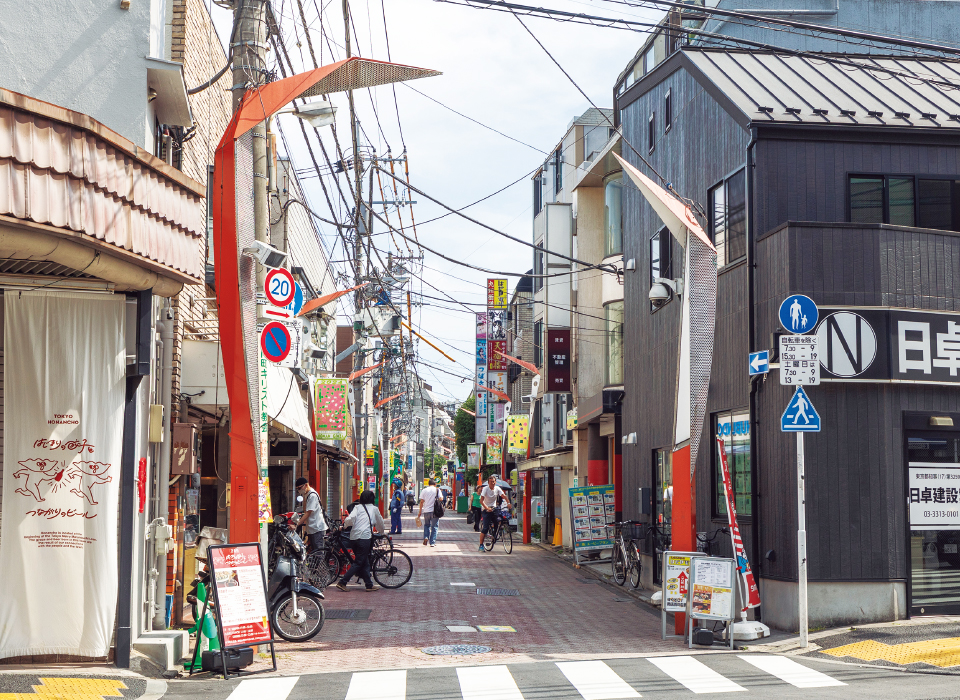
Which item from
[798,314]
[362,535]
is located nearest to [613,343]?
[362,535]

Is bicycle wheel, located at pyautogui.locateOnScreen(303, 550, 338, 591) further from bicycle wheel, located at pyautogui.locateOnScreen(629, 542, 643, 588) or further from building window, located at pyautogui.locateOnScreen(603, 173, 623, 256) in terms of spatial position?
building window, located at pyautogui.locateOnScreen(603, 173, 623, 256)

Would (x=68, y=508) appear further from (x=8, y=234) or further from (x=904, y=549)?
(x=904, y=549)

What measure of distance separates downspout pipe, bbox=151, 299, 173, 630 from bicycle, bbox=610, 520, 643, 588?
32.4 ft

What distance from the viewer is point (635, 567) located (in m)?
18.9

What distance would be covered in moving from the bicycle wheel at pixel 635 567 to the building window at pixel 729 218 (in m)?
6.41

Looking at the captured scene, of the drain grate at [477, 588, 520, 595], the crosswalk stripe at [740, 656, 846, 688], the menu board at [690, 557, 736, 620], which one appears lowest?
the drain grate at [477, 588, 520, 595]

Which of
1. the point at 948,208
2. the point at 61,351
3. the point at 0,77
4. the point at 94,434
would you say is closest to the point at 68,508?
the point at 94,434

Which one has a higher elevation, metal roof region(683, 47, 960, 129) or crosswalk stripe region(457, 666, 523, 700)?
metal roof region(683, 47, 960, 129)

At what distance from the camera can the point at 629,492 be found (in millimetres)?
21094

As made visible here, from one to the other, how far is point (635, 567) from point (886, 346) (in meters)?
7.94

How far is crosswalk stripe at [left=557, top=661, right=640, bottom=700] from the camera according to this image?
28.6ft

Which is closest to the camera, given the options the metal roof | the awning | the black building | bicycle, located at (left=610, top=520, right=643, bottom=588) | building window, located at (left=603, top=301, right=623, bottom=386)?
the black building

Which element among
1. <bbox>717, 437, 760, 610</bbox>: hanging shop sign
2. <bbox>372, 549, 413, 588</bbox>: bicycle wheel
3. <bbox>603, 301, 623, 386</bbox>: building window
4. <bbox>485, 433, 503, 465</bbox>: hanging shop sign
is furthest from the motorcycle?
<bbox>485, 433, 503, 465</bbox>: hanging shop sign

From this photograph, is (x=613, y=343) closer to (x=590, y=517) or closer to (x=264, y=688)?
(x=590, y=517)
